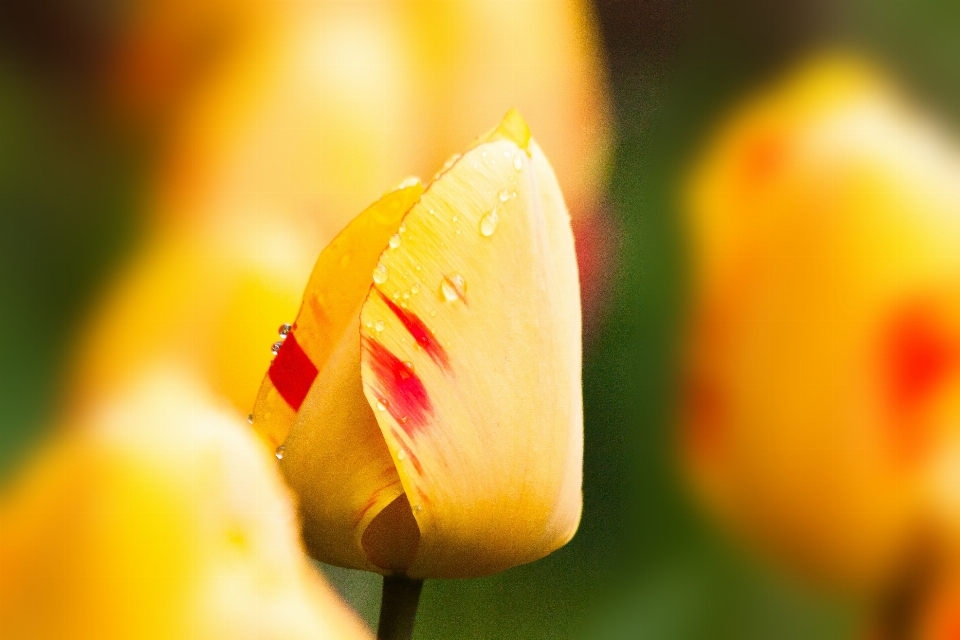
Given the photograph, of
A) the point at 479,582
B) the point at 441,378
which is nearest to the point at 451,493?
the point at 441,378

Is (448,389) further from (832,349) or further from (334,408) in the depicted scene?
(832,349)

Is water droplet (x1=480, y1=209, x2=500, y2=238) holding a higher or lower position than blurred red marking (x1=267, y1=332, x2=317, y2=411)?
higher

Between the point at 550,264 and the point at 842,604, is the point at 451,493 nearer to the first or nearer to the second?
the point at 550,264

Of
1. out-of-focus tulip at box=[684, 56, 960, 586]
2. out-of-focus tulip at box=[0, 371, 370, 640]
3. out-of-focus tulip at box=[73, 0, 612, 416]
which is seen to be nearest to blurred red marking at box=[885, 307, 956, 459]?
out-of-focus tulip at box=[684, 56, 960, 586]

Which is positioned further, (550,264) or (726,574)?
(726,574)

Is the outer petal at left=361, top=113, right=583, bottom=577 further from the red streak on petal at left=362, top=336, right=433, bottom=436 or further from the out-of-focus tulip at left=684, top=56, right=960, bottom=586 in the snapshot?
the out-of-focus tulip at left=684, top=56, right=960, bottom=586
